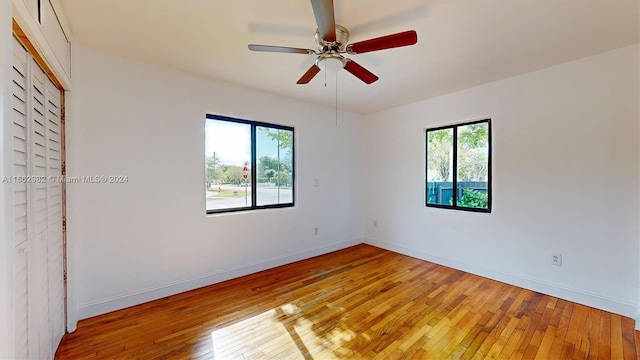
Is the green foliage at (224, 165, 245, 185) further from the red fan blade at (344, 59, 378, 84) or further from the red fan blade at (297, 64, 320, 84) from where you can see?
the red fan blade at (344, 59, 378, 84)

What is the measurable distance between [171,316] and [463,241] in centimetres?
354

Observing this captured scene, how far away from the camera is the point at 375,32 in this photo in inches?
80.5

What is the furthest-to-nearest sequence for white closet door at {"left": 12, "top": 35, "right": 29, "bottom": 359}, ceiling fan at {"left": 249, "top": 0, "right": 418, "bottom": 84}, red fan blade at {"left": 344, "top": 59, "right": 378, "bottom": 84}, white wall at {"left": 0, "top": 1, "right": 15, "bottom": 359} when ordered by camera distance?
1. red fan blade at {"left": 344, "top": 59, "right": 378, "bottom": 84}
2. ceiling fan at {"left": 249, "top": 0, "right": 418, "bottom": 84}
3. white closet door at {"left": 12, "top": 35, "right": 29, "bottom": 359}
4. white wall at {"left": 0, "top": 1, "right": 15, "bottom": 359}

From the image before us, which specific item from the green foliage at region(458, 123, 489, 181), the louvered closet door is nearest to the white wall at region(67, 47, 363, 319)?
the louvered closet door

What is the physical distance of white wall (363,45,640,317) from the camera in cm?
235

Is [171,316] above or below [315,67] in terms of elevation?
below

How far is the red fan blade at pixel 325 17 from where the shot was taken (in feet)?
4.55

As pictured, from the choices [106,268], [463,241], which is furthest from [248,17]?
[463,241]

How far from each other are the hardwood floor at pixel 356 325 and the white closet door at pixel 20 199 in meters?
0.75

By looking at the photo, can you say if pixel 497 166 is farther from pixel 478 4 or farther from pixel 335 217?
pixel 335 217

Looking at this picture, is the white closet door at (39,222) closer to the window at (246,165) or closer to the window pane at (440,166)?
the window at (246,165)

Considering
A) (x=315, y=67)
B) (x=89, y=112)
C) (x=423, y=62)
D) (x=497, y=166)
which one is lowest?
(x=497, y=166)

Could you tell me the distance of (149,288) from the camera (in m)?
2.61

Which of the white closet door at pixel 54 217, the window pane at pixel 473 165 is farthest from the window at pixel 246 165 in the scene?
the window pane at pixel 473 165
